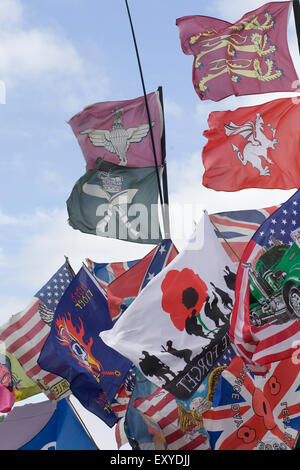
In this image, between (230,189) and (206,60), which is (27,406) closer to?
(230,189)

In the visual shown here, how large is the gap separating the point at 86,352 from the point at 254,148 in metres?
5.70

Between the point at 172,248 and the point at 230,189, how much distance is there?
6.86 ft

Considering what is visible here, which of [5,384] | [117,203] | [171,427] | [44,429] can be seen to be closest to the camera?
[171,427]

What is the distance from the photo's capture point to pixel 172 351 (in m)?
12.1

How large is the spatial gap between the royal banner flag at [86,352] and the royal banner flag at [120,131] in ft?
14.0

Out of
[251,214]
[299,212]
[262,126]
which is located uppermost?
[262,126]

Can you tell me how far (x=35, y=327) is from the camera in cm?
1842

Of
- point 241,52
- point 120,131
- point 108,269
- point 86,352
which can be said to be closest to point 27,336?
point 108,269

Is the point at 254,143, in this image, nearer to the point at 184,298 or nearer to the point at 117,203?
the point at 117,203

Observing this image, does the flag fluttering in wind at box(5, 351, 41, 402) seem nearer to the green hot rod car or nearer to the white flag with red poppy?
the white flag with red poppy

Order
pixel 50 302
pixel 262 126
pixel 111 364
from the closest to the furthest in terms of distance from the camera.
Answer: pixel 111 364
pixel 262 126
pixel 50 302

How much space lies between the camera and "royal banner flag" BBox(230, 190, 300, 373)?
10625 mm

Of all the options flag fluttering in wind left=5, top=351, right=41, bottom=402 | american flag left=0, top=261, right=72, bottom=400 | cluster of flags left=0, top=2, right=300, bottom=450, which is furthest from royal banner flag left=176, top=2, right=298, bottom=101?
flag fluttering in wind left=5, top=351, right=41, bottom=402
